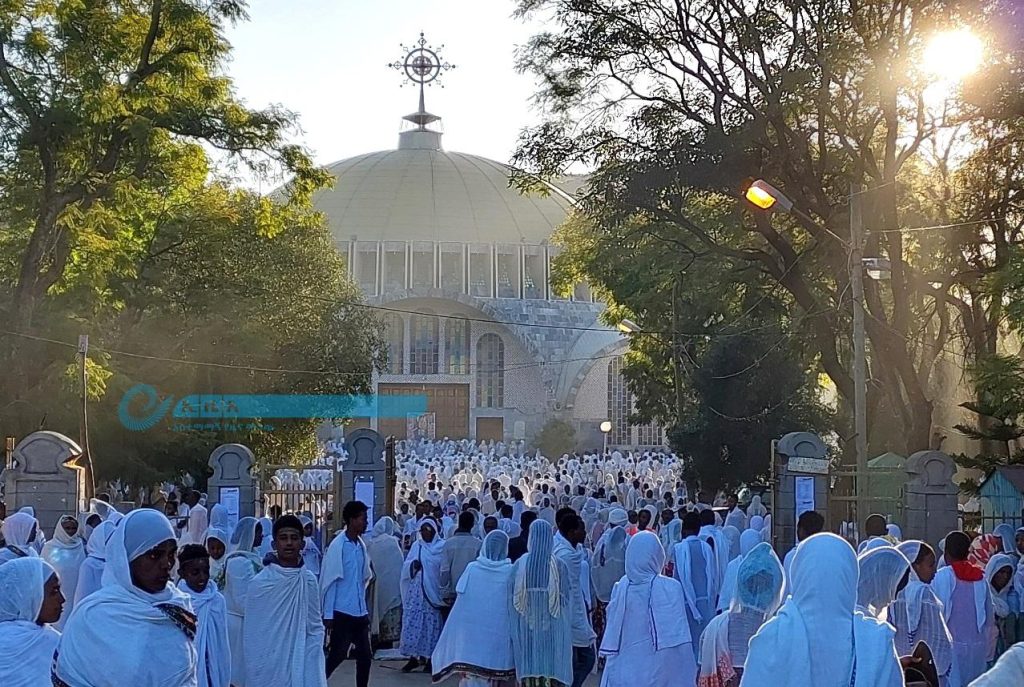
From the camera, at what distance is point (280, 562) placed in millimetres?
7398

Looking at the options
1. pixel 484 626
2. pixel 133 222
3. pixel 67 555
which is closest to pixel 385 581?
pixel 67 555

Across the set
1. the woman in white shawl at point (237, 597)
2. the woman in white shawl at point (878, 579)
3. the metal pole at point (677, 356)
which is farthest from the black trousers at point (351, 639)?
the metal pole at point (677, 356)

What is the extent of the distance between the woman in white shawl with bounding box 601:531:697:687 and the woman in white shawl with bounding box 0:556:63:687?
3.43 m

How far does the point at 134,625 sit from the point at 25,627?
0.45m

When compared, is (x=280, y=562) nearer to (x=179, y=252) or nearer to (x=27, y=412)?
(x=27, y=412)

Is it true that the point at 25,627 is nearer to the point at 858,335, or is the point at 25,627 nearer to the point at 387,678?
the point at 387,678

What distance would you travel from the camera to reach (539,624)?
8547 mm

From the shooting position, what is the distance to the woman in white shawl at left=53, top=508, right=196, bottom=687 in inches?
186

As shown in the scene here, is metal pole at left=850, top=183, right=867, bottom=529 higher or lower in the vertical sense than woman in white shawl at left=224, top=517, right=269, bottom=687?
higher

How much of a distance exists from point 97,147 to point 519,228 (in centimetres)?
5755

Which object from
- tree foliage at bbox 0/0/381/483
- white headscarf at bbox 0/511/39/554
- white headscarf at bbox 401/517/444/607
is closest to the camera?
white headscarf at bbox 0/511/39/554

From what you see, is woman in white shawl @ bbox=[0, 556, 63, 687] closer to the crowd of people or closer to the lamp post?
the crowd of people

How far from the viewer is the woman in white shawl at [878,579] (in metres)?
4.68

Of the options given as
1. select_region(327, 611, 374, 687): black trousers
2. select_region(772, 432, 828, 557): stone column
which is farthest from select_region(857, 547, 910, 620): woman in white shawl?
select_region(772, 432, 828, 557): stone column
